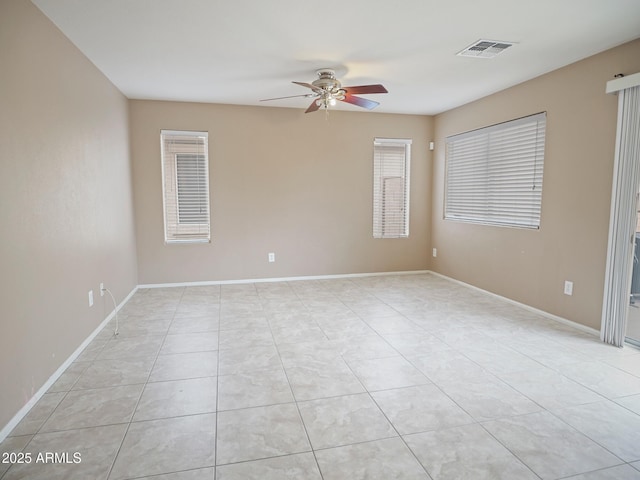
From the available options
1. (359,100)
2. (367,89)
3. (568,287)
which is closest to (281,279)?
(359,100)

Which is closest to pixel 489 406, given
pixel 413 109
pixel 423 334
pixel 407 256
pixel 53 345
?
pixel 423 334

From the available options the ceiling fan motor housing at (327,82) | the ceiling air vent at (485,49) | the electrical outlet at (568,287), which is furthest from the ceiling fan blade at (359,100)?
the electrical outlet at (568,287)

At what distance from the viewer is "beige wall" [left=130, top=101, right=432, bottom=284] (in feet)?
16.9

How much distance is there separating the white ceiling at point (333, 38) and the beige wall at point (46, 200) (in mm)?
363

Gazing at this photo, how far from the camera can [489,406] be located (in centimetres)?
229

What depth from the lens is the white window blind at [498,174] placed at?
13.5ft

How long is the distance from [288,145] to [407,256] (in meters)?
2.61

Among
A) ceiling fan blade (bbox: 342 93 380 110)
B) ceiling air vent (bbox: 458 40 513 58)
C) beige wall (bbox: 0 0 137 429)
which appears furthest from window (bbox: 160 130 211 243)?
ceiling air vent (bbox: 458 40 513 58)

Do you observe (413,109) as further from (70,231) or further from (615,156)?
(70,231)

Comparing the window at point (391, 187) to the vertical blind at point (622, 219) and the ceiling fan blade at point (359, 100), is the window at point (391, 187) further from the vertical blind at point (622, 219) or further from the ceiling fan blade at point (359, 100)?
the vertical blind at point (622, 219)

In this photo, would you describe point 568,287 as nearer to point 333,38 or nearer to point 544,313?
point 544,313

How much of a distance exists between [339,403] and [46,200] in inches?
93.9

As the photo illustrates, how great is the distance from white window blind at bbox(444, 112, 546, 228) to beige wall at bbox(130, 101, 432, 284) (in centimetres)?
70

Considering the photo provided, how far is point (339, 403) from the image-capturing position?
2.32 meters
